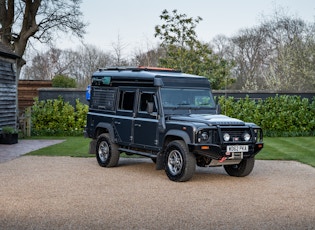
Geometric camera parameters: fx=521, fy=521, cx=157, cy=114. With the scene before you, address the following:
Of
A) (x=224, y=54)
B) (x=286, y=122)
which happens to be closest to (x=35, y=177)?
(x=286, y=122)

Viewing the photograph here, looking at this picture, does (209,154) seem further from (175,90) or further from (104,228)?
(104,228)

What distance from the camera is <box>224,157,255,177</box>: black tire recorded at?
1079 centimetres

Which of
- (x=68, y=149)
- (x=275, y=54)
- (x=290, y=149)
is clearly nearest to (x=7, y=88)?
(x=68, y=149)

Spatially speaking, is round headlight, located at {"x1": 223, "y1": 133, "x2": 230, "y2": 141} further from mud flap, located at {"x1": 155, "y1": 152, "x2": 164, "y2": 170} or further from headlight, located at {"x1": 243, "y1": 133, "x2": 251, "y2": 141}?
mud flap, located at {"x1": 155, "y1": 152, "x2": 164, "y2": 170}

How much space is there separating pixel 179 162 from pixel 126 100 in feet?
7.82

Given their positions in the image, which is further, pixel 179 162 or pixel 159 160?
pixel 159 160

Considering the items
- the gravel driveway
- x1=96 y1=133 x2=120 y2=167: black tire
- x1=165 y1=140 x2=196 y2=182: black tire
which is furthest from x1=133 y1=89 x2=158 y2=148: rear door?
x1=96 y1=133 x2=120 y2=167: black tire

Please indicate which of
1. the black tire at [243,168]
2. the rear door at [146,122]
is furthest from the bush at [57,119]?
the black tire at [243,168]

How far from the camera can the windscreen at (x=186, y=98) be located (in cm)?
1093

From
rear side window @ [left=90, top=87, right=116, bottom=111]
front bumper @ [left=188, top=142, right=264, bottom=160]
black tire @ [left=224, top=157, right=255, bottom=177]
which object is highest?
rear side window @ [left=90, top=87, right=116, bottom=111]

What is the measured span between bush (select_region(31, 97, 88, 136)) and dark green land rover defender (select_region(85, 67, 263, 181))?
8206 mm

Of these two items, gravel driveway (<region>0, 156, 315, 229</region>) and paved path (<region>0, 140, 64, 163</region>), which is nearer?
gravel driveway (<region>0, 156, 315, 229</region>)

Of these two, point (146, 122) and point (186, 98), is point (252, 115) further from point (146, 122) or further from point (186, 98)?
point (146, 122)

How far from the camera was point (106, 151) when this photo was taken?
1223cm
